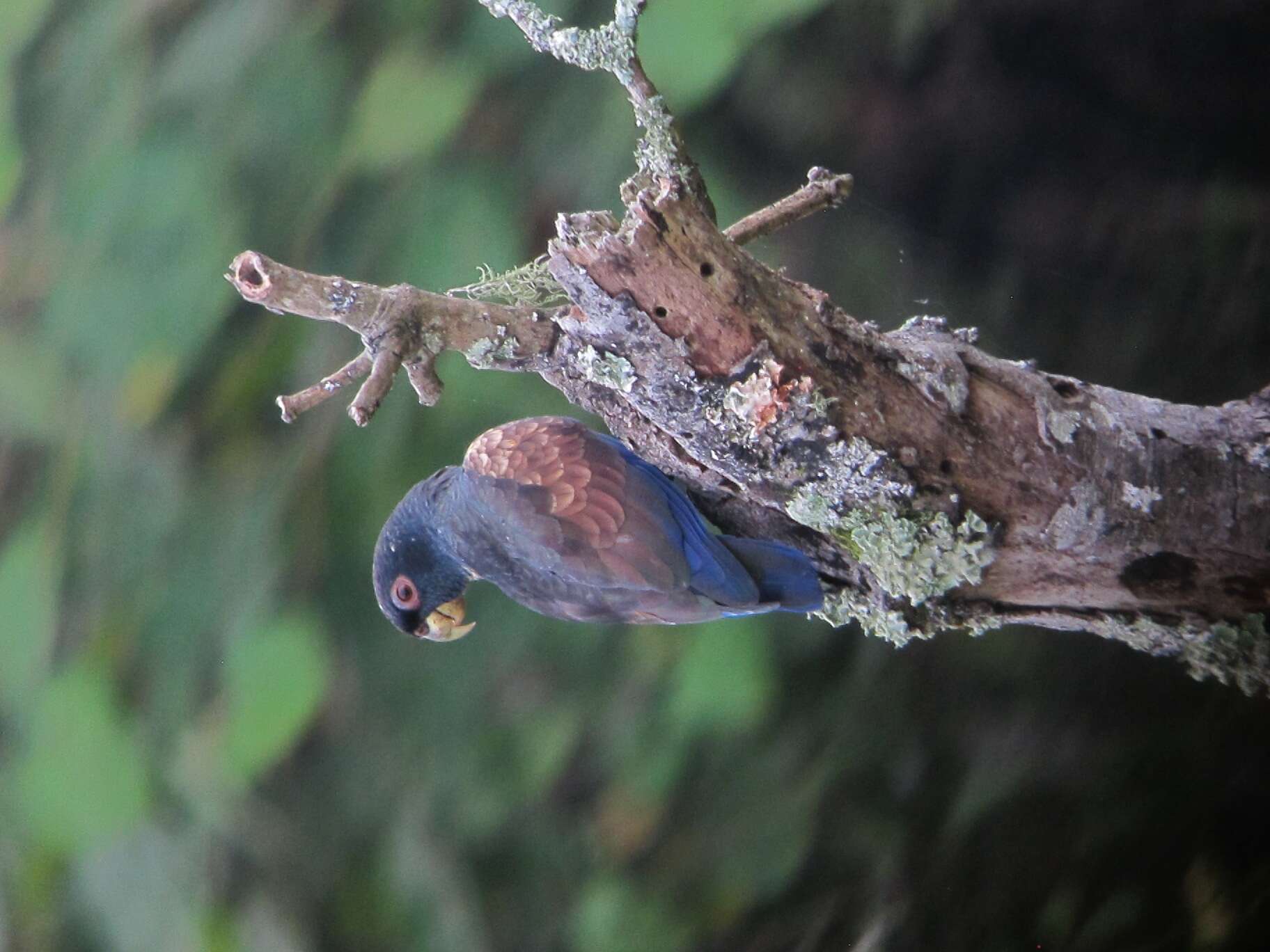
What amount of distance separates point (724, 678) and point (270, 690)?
722 mm

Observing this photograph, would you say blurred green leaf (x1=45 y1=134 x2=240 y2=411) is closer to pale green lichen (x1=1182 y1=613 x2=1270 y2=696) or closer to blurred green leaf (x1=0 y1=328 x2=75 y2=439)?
blurred green leaf (x1=0 y1=328 x2=75 y2=439)

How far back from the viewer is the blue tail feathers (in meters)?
1.20

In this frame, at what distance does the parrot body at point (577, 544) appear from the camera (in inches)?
46.9

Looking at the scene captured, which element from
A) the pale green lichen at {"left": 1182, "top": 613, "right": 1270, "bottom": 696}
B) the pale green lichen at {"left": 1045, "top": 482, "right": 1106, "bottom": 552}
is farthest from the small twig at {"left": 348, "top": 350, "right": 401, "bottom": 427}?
the pale green lichen at {"left": 1182, "top": 613, "right": 1270, "bottom": 696}

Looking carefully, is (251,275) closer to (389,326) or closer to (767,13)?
(389,326)

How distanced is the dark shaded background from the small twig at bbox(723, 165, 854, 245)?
31 centimetres

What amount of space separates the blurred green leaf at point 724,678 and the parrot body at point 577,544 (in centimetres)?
33

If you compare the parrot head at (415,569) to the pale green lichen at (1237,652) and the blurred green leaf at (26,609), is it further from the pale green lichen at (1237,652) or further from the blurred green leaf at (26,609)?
the pale green lichen at (1237,652)

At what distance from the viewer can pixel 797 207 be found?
126 cm

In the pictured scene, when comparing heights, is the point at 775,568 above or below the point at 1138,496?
below

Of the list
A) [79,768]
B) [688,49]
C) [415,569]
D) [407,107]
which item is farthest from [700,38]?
[79,768]

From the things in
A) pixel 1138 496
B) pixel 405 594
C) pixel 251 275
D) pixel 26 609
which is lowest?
pixel 26 609

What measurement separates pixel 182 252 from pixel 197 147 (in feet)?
0.58

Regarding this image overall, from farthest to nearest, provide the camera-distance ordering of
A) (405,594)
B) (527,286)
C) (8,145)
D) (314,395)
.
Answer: (8,145)
(405,594)
(527,286)
(314,395)
